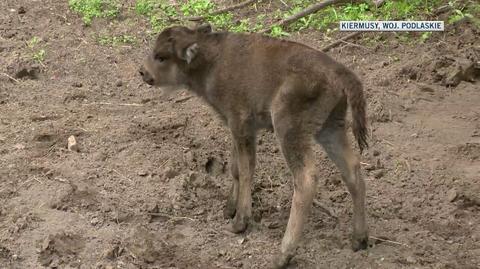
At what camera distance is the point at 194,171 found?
6844 mm

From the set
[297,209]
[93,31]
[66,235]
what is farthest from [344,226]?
[93,31]

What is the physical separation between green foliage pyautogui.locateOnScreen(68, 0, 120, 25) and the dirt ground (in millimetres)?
874

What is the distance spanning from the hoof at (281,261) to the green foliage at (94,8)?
208 inches

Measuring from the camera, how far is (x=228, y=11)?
10055mm

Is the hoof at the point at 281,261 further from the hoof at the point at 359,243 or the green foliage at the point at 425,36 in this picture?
the green foliage at the point at 425,36

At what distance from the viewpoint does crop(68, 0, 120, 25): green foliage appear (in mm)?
10000

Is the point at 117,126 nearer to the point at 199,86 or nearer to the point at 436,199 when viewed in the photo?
the point at 199,86

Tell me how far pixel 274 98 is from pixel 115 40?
4237 mm

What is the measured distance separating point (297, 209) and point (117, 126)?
2.61 metres

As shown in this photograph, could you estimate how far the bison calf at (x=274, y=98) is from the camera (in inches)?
222

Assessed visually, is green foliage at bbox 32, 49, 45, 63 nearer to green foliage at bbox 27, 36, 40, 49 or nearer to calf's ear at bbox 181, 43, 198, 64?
green foliage at bbox 27, 36, 40, 49

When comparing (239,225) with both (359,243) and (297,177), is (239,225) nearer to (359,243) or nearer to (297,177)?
(297,177)

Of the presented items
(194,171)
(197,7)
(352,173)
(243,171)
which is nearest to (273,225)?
(243,171)

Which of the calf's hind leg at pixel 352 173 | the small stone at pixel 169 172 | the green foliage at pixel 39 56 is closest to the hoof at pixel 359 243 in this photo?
the calf's hind leg at pixel 352 173
